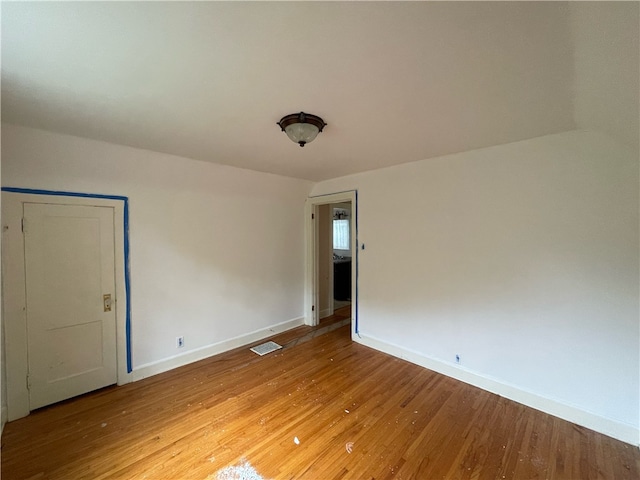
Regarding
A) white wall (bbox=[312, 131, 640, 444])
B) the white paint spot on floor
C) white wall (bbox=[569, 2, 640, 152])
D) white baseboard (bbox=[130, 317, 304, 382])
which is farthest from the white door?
white wall (bbox=[569, 2, 640, 152])

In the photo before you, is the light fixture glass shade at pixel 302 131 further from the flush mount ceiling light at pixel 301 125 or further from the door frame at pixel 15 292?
the door frame at pixel 15 292

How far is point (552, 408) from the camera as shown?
2141 mm

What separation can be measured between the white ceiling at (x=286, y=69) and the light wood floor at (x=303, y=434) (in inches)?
92.8

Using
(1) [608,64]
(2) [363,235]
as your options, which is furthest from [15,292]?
(1) [608,64]

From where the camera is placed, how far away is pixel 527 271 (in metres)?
2.26

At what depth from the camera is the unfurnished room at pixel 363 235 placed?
3.66 feet

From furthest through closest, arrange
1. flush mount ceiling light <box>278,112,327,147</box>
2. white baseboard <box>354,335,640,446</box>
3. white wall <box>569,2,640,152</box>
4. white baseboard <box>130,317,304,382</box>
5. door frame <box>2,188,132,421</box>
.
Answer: white baseboard <box>130,317,304,382</box>
door frame <box>2,188,132,421</box>
white baseboard <box>354,335,640,446</box>
flush mount ceiling light <box>278,112,327,147</box>
white wall <box>569,2,640,152</box>

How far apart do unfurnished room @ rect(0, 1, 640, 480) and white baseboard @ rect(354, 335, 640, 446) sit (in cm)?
2

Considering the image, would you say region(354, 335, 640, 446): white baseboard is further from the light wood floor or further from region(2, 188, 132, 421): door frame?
region(2, 188, 132, 421): door frame

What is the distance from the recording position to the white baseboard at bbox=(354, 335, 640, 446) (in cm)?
189

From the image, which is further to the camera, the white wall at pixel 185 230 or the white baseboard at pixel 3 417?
the white wall at pixel 185 230

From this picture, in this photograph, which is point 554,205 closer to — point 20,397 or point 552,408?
point 552,408

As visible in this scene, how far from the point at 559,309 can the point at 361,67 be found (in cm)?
245

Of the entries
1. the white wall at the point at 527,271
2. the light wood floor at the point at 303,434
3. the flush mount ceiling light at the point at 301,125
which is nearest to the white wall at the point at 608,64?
the white wall at the point at 527,271
